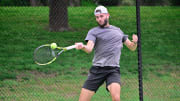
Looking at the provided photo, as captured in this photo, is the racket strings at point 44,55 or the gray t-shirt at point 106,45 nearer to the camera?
the gray t-shirt at point 106,45

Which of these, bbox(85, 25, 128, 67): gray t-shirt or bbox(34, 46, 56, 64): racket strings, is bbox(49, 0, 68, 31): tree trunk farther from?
bbox(85, 25, 128, 67): gray t-shirt

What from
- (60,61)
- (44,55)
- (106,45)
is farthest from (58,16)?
(106,45)

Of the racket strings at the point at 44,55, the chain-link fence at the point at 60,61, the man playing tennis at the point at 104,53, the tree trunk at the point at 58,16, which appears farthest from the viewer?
the tree trunk at the point at 58,16

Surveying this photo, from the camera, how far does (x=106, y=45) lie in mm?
4648

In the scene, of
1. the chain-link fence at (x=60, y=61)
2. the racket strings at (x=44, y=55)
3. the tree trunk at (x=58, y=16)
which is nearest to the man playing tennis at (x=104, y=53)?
the racket strings at (x=44, y=55)

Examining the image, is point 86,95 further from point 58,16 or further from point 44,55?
point 58,16

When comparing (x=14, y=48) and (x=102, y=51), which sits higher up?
(x=102, y=51)

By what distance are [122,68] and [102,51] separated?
3.95m

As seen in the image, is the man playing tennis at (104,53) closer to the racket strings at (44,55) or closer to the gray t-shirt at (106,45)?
the gray t-shirt at (106,45)

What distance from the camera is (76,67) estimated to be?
27.8 ft

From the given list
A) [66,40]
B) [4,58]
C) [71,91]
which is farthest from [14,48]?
[71,91]

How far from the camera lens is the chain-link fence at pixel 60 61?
7.01 metres

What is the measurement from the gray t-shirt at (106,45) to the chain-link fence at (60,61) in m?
2.12

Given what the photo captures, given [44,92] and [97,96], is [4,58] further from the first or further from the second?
[97,96]
